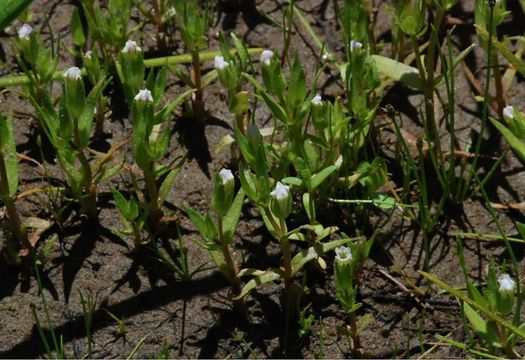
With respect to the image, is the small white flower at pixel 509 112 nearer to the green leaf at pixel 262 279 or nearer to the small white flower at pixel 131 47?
the green leaf at pixel 262 279

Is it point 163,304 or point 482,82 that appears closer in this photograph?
point 163,304

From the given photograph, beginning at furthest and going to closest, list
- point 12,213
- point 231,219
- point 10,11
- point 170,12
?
point 170,12 < point 12,213 < point 231,219 < point 10,11

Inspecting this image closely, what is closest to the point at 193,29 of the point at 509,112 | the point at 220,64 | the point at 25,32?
the point at 220,64

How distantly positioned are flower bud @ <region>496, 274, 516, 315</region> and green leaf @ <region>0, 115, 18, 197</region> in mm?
1203

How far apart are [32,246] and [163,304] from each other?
38 centimetres

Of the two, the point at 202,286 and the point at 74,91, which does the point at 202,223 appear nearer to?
the point at 202,286

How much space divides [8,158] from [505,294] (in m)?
1.27

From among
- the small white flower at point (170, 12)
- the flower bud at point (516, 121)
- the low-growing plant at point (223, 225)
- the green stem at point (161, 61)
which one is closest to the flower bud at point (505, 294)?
the flower bud at point (516, 121)

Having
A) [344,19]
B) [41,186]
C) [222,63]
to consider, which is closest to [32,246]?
[41,186]

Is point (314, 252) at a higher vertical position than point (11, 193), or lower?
lower

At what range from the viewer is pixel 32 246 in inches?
98.1

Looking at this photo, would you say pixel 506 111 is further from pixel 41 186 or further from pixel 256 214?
pixel 41 186

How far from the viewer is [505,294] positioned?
2.11 metres

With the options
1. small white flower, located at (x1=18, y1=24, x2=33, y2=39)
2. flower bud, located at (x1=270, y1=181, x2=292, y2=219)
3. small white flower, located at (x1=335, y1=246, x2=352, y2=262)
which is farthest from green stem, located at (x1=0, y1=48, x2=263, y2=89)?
small white flower, located at (x1=335, y1=246, x2=352, y2=262)
